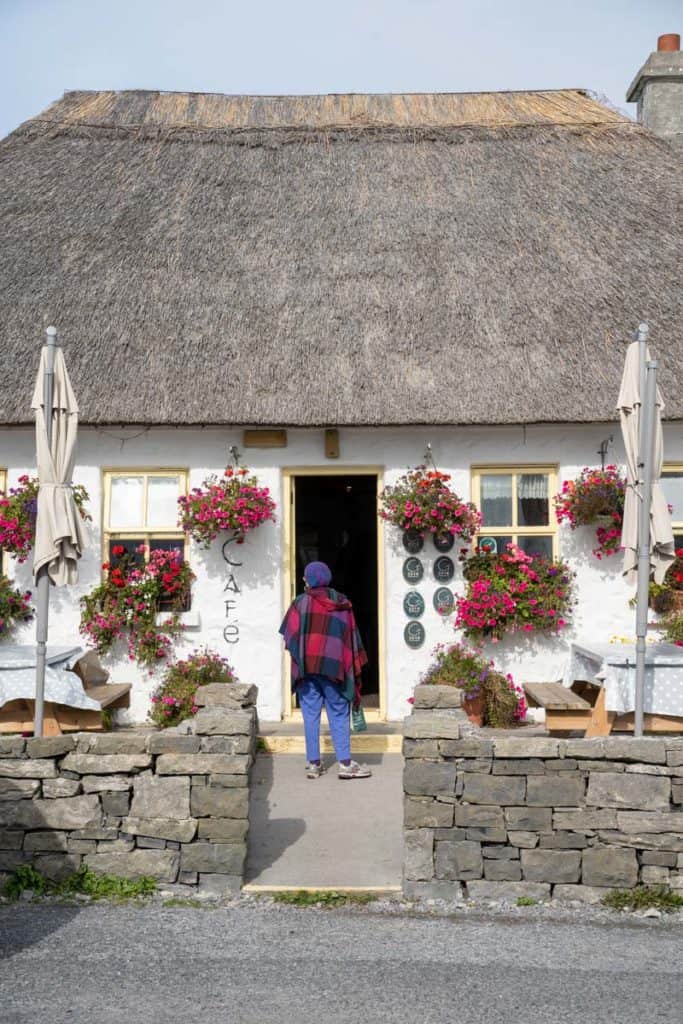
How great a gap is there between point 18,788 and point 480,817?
2.45 metres

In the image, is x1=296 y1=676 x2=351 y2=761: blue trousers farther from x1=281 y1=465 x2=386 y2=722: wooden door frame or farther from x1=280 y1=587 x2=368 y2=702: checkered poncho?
x1=281 y1=465 x2=386 y2=722: wooden door frame

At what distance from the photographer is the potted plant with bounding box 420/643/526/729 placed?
891 centimetres

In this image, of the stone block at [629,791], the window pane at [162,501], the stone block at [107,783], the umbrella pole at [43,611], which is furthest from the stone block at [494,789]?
the window pane at [162,501]

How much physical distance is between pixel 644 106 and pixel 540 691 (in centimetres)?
842

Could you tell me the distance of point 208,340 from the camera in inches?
378

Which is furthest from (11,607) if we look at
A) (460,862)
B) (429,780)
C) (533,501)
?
(460,862)

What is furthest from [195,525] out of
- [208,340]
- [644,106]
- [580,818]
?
[644,106]

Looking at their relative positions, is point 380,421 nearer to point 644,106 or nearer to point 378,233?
point 378,233

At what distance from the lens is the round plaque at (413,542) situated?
9.37m

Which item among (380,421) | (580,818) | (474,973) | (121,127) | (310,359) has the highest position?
(121,127)

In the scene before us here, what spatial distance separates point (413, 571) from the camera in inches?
369

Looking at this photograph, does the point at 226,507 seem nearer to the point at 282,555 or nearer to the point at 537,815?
the point at 282,555

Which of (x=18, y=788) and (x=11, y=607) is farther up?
(x=11, y=607)

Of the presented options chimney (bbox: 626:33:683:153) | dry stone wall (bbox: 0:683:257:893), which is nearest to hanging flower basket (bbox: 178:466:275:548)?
dry stone wall (bbox: 0:683:257:893)
